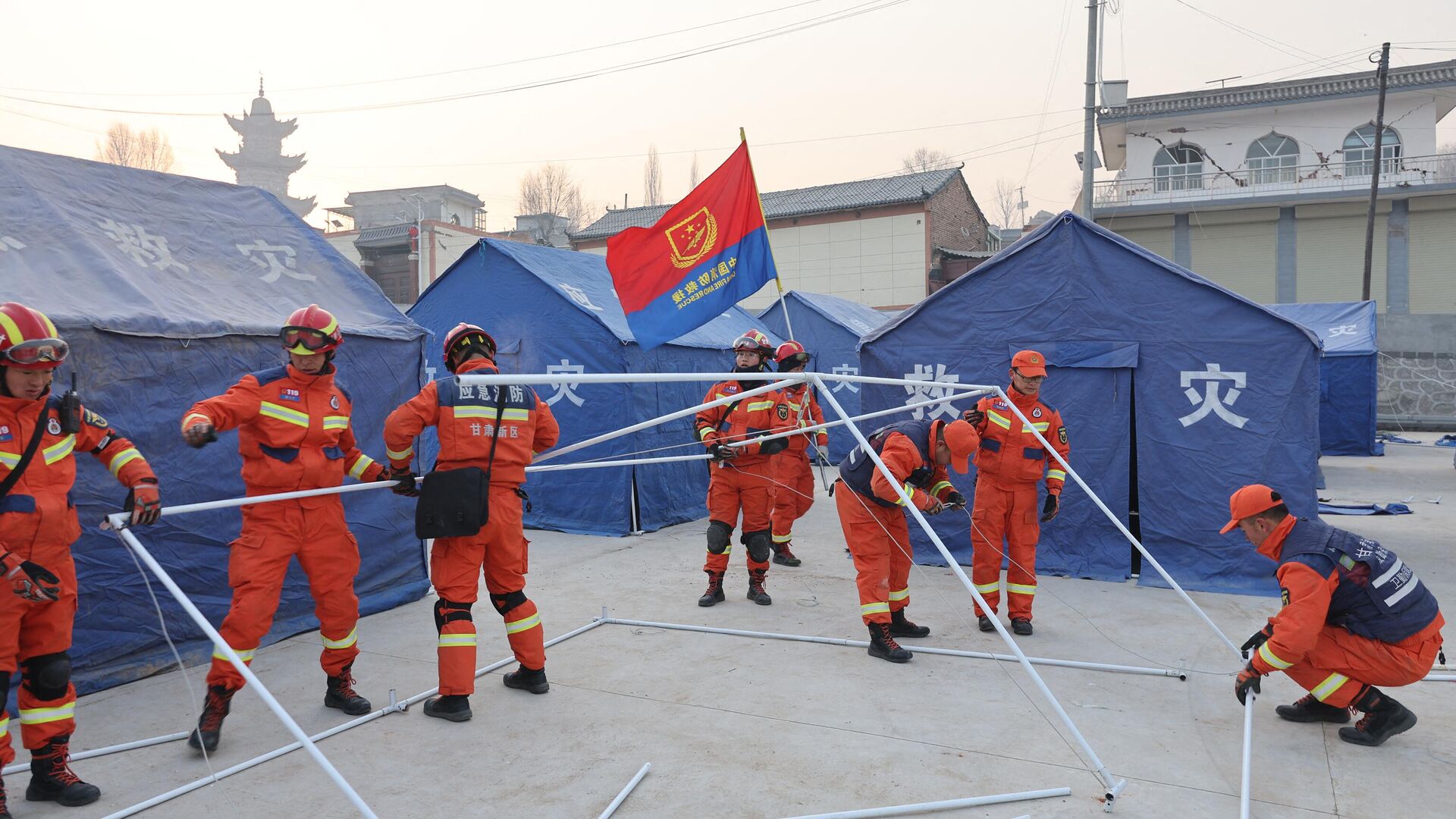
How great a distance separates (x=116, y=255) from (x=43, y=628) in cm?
284

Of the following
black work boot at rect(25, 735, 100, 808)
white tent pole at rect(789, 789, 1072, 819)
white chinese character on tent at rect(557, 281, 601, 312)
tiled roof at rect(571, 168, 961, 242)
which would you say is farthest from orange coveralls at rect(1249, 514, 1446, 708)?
tiled roof at rect(571, 168, 961, 242)

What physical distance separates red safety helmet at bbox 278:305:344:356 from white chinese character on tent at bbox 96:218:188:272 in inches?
79.2

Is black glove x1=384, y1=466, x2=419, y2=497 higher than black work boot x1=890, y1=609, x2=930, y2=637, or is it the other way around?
black glove x1=384, y1=466, x2=419, y2=497

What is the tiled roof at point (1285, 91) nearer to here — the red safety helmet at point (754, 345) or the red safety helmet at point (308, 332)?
the red safety helmet at point (754, 345)

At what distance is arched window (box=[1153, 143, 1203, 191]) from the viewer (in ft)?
95.3

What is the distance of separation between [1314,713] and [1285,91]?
30.2 m

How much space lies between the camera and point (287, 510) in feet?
13.5

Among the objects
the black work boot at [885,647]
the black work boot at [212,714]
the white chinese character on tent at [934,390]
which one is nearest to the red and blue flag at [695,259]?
the white chinese character on tent at [934,390]

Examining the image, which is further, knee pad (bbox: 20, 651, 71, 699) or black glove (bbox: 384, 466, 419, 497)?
black glove (bbox: 384, 466, 419, 497)

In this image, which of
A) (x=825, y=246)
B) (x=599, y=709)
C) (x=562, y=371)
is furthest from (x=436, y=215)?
(x=599, y=709)

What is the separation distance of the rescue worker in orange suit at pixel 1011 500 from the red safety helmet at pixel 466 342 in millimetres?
3213

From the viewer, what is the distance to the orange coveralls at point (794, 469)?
7.54 meters

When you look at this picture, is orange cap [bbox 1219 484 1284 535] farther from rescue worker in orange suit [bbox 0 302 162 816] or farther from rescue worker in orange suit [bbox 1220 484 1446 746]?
rescue worker in orange suit [bbox 0 302 162 816]

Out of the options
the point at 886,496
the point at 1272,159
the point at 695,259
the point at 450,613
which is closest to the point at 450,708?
the point at 450,613
